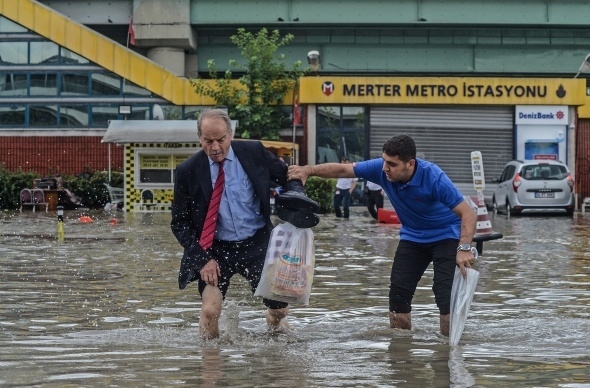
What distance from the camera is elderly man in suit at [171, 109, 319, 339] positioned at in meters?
8.53

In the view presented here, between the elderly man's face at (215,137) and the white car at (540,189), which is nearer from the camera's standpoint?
the elderly man's face at (215,137)

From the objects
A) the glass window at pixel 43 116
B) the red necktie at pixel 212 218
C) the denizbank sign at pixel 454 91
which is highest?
the denizbank sign at pixel 454 91

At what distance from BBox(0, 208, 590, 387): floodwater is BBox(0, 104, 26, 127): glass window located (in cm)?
2409

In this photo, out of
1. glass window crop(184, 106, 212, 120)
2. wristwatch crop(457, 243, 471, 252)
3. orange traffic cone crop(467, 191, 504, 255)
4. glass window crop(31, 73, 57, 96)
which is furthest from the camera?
glass window crop(184, 106, 212, 120)

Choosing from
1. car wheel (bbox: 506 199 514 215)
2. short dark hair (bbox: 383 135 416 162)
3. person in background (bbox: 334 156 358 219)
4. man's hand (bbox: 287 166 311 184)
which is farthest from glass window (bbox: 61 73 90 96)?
short dark hair (bbox: 383 135 416 162)

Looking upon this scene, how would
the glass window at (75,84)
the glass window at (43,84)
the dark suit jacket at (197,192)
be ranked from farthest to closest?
1. the glass window at (75,84)
2. the glass window at (43,84)
3. the dark suit jacket at (197,192)

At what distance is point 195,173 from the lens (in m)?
8.52

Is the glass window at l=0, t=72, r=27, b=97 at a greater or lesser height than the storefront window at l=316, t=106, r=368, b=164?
greater

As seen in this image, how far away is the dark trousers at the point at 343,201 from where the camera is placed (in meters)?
31.9

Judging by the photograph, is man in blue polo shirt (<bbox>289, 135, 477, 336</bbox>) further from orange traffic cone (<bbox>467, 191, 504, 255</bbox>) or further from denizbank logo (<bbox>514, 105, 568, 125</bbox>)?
denizbank logo (<bbox>514, 105, 568, 125</bbox>)

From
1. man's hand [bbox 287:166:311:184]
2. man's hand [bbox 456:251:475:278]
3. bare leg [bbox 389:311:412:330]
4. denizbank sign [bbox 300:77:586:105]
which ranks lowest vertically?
bare leg [bbox 389:311:412:330]

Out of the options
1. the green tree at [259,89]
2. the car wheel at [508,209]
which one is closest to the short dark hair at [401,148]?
the car wheel at [508,209]

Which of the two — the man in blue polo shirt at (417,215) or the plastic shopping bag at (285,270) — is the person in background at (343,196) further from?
the plastic shopping bag at (285,270)

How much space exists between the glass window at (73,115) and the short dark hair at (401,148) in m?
33.7
